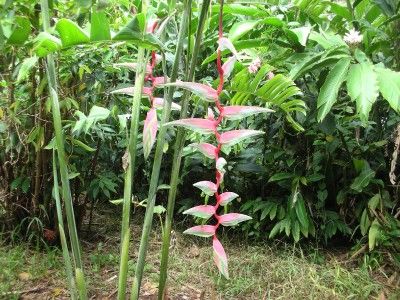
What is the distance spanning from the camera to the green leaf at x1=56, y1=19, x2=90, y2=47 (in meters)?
0.81

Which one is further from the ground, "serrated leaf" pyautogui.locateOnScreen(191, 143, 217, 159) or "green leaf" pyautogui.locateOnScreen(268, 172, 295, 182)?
"serrated leaf" pyautogui.locateOnScreen(191, 143, 217, 159)

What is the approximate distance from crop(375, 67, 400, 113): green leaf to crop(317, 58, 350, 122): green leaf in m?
0.10

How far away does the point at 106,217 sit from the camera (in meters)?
2.39

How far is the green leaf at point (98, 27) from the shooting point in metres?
0.82

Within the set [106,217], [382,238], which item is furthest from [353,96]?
[106,217]

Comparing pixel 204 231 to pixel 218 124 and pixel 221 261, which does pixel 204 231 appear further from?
pixel 218 124

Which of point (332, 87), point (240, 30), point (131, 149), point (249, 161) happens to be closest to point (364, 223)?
point (249, 161)

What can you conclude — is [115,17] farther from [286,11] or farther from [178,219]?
[178,219]

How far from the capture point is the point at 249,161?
2.15 metres

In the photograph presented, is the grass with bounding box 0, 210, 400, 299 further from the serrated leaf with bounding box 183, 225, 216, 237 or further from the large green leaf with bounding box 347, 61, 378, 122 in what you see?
the large green leaf with bounding box 347, 61, 378, 122

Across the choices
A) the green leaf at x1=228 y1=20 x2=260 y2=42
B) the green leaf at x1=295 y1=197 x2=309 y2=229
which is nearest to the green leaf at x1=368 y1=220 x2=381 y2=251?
the green leaf at x1=295 y1=197 x2=309 y2=229

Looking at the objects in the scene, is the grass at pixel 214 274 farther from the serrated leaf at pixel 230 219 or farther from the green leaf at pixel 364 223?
the serrated leaf at pixel 230 219

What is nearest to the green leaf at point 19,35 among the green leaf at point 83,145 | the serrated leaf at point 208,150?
the serrated leaf at point 208,150

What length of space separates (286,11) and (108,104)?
0.83 metres
